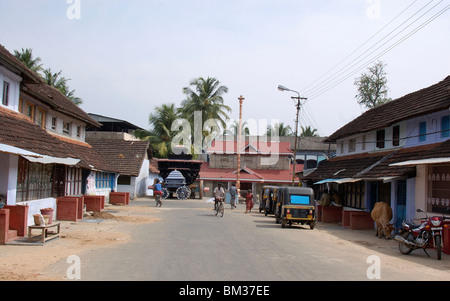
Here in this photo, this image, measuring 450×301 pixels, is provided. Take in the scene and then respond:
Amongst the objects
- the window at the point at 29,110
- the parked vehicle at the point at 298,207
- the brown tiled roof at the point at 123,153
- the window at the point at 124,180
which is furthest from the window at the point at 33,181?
the window at the point at 124,180

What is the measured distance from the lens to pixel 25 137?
14.5 metres

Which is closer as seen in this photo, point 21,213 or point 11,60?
point 21,213

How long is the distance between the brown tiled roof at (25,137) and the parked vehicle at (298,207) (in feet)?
33.1

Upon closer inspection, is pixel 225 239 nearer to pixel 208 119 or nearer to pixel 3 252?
pixel 3 252

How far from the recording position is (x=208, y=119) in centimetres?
5400

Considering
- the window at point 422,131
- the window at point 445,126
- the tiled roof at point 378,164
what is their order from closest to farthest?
the tiled roof at point 378,164 → the window at point 445,126 → the window at point 422,131

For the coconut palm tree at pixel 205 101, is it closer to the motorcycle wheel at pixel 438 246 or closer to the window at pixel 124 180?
the window at pixel 124 180

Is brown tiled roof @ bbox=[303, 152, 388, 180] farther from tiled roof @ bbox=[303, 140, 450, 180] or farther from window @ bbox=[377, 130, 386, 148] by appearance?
window @ bbox=[377, 130, 386, 148]

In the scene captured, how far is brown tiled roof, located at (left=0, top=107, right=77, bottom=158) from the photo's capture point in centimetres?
1330

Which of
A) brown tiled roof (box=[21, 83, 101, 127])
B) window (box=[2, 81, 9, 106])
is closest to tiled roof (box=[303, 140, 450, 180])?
window (box=[2, 81, 9, 106])

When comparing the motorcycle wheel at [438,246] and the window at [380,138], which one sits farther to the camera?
the window at [380,138]

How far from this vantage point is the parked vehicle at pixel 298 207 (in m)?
21.1

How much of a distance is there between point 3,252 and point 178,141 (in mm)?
44462
